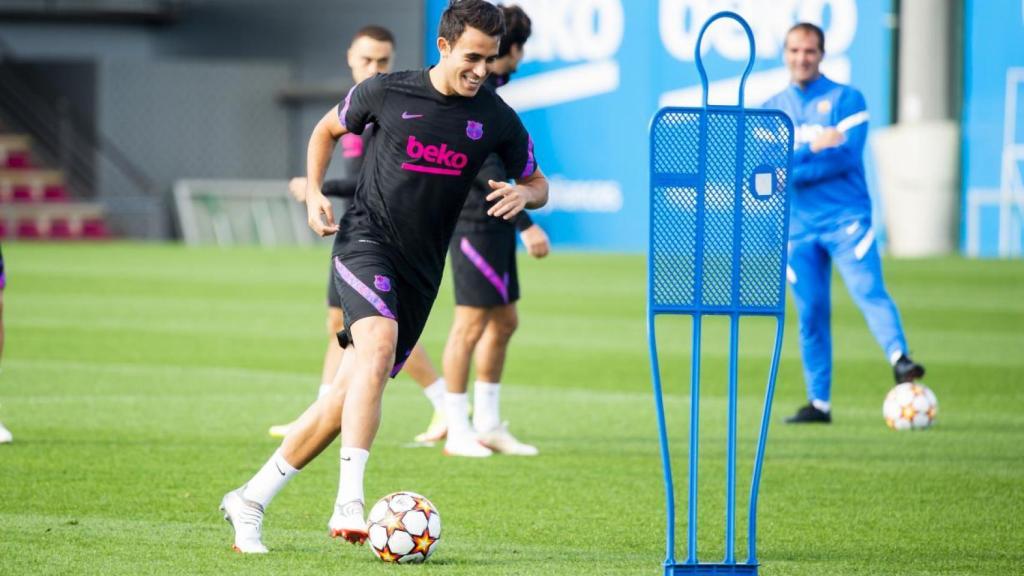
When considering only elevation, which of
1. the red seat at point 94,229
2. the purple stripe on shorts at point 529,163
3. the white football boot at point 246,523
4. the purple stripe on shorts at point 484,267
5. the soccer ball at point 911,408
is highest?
the purple stripe on shorts at point 529,163

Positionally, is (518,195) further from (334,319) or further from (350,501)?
(334,319)

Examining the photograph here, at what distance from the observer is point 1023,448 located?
8.78 metres

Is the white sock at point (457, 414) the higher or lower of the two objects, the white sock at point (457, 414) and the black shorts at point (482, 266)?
the lower

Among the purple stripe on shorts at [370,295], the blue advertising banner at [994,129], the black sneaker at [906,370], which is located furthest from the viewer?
the blue advertising banner at [994,129]

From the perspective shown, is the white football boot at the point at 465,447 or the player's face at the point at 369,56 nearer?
the white football boot at the point at 465,447

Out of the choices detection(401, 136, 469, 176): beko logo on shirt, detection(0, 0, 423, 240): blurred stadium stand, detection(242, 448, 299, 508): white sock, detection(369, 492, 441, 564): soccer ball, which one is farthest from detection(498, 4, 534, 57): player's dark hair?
detection(0, 0, 423, 240): blurred stadium stand

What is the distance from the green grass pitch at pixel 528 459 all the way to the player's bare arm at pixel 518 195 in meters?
1.21

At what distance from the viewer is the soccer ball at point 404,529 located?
552 centimetres

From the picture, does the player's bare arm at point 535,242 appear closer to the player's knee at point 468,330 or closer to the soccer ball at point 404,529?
the player's knee at point 468,330

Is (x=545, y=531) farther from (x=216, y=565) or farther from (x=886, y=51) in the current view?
(x=886, y=51)

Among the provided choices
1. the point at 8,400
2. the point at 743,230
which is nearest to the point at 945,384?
the point at 8,400

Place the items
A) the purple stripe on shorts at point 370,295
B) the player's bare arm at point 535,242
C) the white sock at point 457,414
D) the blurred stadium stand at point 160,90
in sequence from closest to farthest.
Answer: the purple stripe on shorts at point 370,295, the player's bare arm at point 535,242, the white sock at point 457,414, the blurred stadium stand at point 160,90

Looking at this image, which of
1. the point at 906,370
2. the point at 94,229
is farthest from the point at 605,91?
the point at 906,370

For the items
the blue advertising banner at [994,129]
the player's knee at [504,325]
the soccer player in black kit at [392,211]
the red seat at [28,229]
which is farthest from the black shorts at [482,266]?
the red seat at [28,229]
